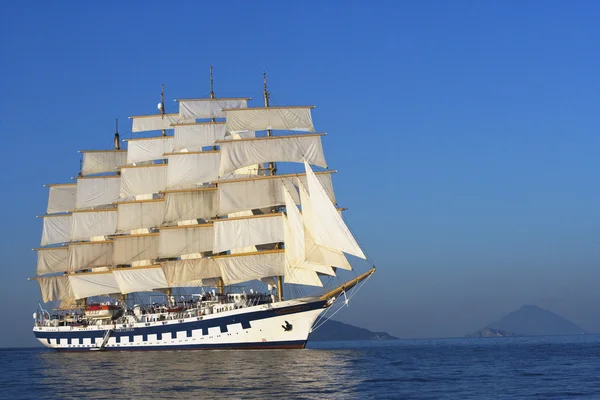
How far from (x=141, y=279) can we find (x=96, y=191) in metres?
14.5

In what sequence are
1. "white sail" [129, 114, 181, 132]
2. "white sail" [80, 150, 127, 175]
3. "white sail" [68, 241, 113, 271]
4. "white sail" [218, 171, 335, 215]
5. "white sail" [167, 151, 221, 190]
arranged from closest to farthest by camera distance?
"white sail" [218, 171, 335, 215], "white sail" [167, 151, 221, 190], "white sail" [68, 241, 113, 271], "white sail" [129, 114, 181, 132], "white sail" [80, 150, 127, 175]

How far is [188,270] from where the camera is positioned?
8506 cm

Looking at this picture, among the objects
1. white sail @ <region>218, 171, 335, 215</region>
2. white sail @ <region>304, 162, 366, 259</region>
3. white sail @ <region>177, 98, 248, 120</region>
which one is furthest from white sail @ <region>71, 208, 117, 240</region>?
white sail @ <region>304, 162, 366, 259</region>

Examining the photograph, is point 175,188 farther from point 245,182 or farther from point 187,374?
point 187,374

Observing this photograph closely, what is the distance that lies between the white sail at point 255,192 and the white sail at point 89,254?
2300cm

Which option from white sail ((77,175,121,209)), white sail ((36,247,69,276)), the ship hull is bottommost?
the ship hull

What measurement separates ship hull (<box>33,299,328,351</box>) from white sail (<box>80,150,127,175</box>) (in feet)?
73.3

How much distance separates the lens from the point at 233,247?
262ft

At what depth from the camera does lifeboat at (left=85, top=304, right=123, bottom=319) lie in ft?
303

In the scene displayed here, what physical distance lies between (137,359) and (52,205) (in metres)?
37.2

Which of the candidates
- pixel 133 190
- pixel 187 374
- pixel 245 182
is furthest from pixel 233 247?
pixel 187 374

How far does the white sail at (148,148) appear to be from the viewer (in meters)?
97.6

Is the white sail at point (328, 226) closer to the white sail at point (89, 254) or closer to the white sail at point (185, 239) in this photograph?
the white sail at point (185, 239)

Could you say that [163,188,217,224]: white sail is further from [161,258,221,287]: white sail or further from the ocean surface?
the ocean surface
